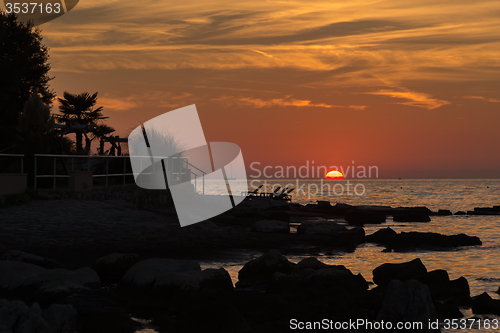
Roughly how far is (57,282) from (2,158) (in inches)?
650

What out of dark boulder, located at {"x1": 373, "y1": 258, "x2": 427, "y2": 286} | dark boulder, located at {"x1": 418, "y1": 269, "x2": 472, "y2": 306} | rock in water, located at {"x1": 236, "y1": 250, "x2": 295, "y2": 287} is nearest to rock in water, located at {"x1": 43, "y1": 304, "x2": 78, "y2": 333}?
rock in water, located at {"x1": 236, "y1": 250, "x2": 295, "y2": 287}

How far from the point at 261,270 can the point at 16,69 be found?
22748 millimetres

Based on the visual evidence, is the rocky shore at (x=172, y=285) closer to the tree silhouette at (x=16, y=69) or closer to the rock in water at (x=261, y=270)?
the rock in water at (x=261, y=270)

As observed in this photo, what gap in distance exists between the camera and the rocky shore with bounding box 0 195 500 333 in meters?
7.25

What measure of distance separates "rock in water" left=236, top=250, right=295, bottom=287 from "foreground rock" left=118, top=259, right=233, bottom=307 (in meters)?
1.13

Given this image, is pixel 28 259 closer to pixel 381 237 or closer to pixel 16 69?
pixel 381 237

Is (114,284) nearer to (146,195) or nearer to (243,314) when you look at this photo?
(243,314)

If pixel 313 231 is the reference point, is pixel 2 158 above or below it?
above

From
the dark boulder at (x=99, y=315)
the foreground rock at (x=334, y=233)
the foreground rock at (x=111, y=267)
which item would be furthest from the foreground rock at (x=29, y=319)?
the foreground rock at (x=334, y=233)

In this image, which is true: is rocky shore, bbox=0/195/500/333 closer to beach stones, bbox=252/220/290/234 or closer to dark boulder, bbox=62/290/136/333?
dark boulder, bbox=62/290/136/333

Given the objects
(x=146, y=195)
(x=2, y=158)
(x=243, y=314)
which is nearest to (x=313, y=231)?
(x=146, y=195)

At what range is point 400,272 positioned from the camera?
→ 35.6ft

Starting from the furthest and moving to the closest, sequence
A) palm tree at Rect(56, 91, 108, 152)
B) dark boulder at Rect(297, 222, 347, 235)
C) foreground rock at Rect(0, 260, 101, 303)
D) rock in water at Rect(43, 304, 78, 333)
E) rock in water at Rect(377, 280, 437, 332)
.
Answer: palm tree at Rect(56, 91, 108, 152)
dark boulder at Rect(297, 222, 347, 235)
foreground rock at Rect(0, 260, 101, 303)
rock in water at Rect(377, 280, 437, 332)
rock in water at Rect(43, 304, 78, 333)

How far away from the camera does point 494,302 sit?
932cm
